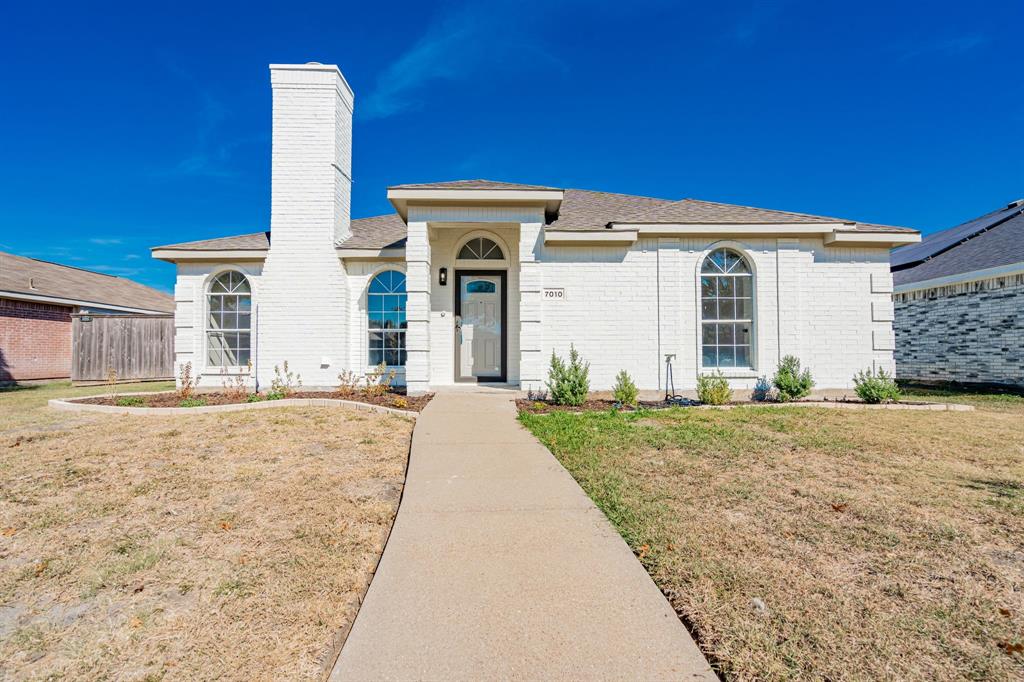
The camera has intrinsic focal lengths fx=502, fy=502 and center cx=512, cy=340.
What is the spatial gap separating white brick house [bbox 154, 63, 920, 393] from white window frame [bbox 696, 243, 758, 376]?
1.1 inches

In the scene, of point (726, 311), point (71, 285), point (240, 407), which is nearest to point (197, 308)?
point (240, 407)

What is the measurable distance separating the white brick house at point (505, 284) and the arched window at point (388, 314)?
32mm

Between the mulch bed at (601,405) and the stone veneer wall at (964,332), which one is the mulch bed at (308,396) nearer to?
the mulch bed at (601,405)

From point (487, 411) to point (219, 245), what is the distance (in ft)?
25.2

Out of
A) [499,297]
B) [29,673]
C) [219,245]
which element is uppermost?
[219,245]

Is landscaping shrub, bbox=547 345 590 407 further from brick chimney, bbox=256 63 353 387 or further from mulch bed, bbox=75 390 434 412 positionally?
brick chimney, bbox=256 63 353 387

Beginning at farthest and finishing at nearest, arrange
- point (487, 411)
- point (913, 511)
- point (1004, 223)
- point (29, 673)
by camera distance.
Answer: point (1004, 223)
point (487, 411)
point (913, 511)
point (29, 673)

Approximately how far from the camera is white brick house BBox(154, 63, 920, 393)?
9.95 m

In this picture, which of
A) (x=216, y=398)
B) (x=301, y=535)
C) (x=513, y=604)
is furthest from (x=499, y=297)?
(x=513, y=604)

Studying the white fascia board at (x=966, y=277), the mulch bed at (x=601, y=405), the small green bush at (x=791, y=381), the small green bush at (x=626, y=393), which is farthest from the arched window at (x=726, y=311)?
the white fascia board at (x=966, y=277)

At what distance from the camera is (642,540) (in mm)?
3299

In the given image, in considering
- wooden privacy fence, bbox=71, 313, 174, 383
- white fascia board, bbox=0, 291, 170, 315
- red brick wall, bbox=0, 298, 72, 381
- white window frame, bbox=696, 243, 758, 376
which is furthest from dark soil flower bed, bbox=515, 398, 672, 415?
red brick wall, bbox=0, 298, 72, 381

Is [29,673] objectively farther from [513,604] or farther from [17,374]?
[17,374]

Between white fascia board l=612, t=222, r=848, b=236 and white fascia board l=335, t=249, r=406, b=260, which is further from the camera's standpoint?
white fascia board l=335, t=249, r=406, b=260
